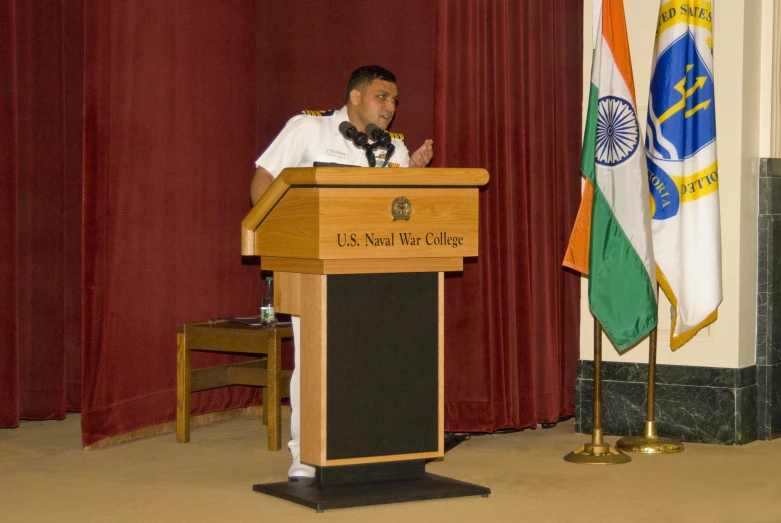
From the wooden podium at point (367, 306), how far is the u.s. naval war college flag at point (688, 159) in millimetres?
1427

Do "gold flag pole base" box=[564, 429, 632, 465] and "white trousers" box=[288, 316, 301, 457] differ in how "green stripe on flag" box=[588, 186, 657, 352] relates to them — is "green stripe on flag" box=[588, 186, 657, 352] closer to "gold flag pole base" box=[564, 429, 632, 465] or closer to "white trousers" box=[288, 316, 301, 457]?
"gold flag pole base" box=[564, 429, 632, 465]

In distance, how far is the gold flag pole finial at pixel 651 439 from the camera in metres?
5.02

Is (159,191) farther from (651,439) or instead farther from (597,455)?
(651,439)

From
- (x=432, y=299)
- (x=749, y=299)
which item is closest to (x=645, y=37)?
(x=749, y=299)

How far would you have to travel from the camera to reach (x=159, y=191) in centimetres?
562

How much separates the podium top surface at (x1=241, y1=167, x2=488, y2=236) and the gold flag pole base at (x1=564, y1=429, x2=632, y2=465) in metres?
1.43

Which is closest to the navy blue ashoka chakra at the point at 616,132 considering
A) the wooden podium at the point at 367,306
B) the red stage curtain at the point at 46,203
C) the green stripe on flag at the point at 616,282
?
the green stripe on flag at the point at 616,282

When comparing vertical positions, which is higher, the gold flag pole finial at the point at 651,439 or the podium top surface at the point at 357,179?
the podium top surface at the point at 357,179

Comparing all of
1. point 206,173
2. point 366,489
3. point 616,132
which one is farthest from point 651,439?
point 206,173

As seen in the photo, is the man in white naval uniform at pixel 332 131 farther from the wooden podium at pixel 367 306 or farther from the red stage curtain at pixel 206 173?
the red stage curtain at pixel 206 173

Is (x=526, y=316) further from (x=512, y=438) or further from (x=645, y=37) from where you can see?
(x=645, y=37)

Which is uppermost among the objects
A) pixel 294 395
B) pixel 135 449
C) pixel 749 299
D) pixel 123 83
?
pixel 123 83

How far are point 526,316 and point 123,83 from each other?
7.07 feet

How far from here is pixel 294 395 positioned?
424cm
